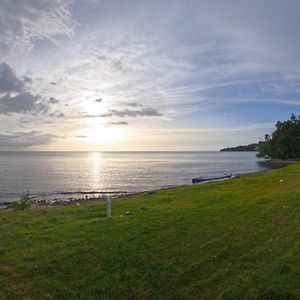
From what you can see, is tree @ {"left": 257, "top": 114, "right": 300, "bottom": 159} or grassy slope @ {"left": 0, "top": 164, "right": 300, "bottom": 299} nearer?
grassy slope @ {"left": 0, "top": 164, "right": 300, "bottom": 299}

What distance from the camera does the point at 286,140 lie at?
121625mm

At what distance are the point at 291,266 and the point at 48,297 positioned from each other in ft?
18.2

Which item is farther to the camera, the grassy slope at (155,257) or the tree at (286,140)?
the tree at (286,140)

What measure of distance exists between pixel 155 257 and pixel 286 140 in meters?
122

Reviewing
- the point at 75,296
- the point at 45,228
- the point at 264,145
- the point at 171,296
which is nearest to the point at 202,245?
the point at 171,296

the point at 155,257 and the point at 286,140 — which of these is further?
the point at 286,140

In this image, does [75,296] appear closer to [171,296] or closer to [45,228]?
[171,296]

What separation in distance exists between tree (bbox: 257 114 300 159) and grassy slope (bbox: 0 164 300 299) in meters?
115

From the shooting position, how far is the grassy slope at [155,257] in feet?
24.2

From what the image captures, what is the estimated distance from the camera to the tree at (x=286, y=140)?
121 meters

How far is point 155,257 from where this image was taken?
904cm

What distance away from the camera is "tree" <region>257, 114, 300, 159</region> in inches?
4754

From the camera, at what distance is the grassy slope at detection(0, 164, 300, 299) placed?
7371mm

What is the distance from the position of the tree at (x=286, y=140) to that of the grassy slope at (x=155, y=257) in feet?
378
